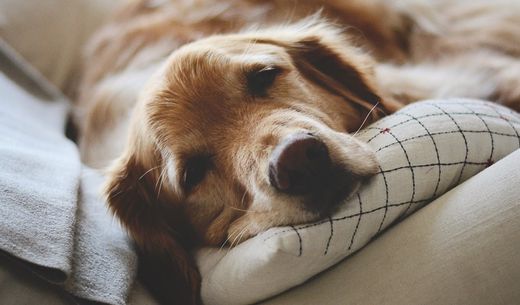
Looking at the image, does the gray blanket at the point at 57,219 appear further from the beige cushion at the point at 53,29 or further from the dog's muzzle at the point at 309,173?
the beige cushion at the point at 53,29

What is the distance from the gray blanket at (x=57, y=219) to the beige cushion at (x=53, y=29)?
0.99 metres

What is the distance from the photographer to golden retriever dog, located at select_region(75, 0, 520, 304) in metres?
1.36

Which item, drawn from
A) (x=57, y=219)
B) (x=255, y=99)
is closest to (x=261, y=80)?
(x=255, y=99)

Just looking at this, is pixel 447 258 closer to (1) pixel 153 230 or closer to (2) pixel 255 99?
(2) pixel 255 99

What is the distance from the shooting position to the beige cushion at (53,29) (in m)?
2.72

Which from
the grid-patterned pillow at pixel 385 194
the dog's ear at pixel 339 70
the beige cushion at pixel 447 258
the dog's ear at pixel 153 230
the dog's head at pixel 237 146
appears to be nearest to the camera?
the beige cushion at pixel 447 258

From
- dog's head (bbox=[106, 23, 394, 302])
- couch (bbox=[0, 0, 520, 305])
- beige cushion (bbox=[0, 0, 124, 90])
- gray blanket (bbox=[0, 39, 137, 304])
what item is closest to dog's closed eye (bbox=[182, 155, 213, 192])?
dog's head (bbox=[106, 23, 394, 302])

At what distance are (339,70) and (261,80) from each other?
1.41 feet

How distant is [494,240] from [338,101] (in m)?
0.86

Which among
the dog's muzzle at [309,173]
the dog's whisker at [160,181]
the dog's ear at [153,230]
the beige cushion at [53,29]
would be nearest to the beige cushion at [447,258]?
the dog's muzzle at [309,173]

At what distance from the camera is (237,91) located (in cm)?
Result: 158

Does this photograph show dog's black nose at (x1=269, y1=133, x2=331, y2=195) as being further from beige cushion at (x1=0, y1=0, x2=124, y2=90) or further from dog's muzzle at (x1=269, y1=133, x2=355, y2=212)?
beige cushion at (x1=0, y1=0, x2=124, y2=90)

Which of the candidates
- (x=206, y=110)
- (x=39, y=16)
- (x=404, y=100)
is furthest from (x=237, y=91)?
(x=39, y=16)

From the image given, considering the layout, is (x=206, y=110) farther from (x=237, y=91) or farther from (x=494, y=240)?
(x=494, y=240)
